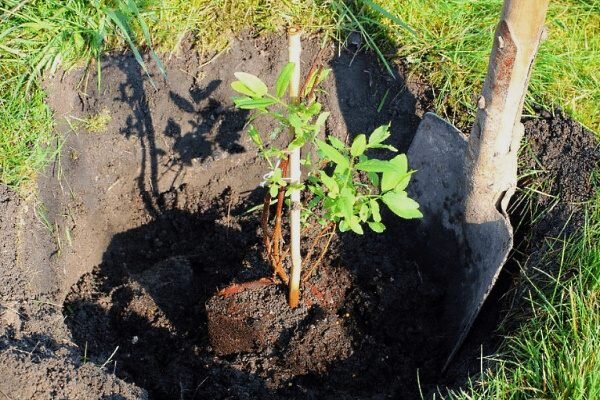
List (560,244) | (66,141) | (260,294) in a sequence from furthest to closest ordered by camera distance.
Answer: (66,141) → (260,294) → (560,244)

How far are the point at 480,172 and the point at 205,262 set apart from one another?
1039mm

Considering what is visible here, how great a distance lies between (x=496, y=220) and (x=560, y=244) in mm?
212

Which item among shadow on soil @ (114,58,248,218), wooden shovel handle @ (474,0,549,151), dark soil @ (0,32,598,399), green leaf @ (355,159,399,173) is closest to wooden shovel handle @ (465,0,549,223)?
wooden shovel handle @ (474,0,549,151)

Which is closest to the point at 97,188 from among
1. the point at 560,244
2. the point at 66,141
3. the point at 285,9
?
the point at 66,141

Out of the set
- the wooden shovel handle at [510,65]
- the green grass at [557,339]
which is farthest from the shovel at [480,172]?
the green grass at [557,339]

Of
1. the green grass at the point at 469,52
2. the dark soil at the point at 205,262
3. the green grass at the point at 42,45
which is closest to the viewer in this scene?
the dark soil at the point at 205,262

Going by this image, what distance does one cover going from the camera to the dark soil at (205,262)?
239cm

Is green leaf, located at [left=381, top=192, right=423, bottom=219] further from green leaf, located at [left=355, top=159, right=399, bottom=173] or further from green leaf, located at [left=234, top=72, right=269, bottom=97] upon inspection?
green leaf, located at [left=234, top=72, right=269, bottom=97]

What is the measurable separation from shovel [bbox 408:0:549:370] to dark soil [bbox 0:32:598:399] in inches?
3.4

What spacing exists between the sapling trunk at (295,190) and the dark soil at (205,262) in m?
0.10

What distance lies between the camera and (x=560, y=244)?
2.33 m

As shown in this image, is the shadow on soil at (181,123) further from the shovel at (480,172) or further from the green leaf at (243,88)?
the green leaf at (243,88)

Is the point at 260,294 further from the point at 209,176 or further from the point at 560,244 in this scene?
the point at 560,244

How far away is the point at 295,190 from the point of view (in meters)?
2.07
